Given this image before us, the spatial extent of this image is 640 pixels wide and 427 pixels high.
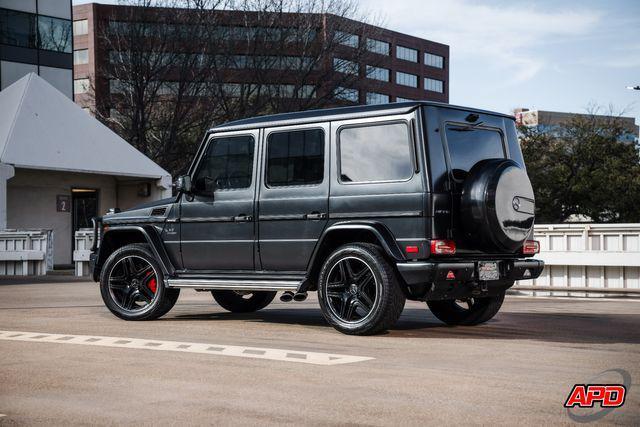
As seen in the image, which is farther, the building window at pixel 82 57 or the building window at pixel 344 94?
the building window at pixel 82 57

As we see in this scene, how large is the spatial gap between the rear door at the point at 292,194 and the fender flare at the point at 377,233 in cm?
17

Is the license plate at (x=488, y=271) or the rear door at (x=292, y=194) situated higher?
the rear door at (x=292, y=194)

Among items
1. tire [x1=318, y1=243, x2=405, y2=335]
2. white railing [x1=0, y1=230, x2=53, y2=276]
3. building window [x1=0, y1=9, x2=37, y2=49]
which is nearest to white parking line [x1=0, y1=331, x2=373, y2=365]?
tire [x1=318, y1=243, x2=405, y2=335]

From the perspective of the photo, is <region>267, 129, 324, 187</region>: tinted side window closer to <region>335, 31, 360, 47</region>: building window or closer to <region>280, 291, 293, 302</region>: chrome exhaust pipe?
<region>280, 291, 293, 302</region>: chrome exhaust pipe

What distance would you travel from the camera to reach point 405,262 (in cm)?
893

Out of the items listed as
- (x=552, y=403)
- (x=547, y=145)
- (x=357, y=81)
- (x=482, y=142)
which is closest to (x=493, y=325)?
(x=482, y=142)

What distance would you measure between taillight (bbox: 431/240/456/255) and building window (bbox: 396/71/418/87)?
10487cm

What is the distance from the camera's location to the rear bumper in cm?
882

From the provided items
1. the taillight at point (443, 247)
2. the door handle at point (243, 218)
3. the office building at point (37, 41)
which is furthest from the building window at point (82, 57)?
the taillight at point (443, 247)

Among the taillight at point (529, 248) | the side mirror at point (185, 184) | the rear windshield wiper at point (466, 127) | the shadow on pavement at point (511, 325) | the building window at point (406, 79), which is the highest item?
the building window at point (406, 79)

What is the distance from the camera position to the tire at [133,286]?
438 inches

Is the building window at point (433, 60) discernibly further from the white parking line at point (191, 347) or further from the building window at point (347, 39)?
the white parking line at point (191, 347)

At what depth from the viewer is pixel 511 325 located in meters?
10.5

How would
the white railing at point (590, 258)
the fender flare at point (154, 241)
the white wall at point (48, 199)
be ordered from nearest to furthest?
the fender flare at point (154, 241) → the white railing at point (590, 258) → the white wall at point (48, 199)
